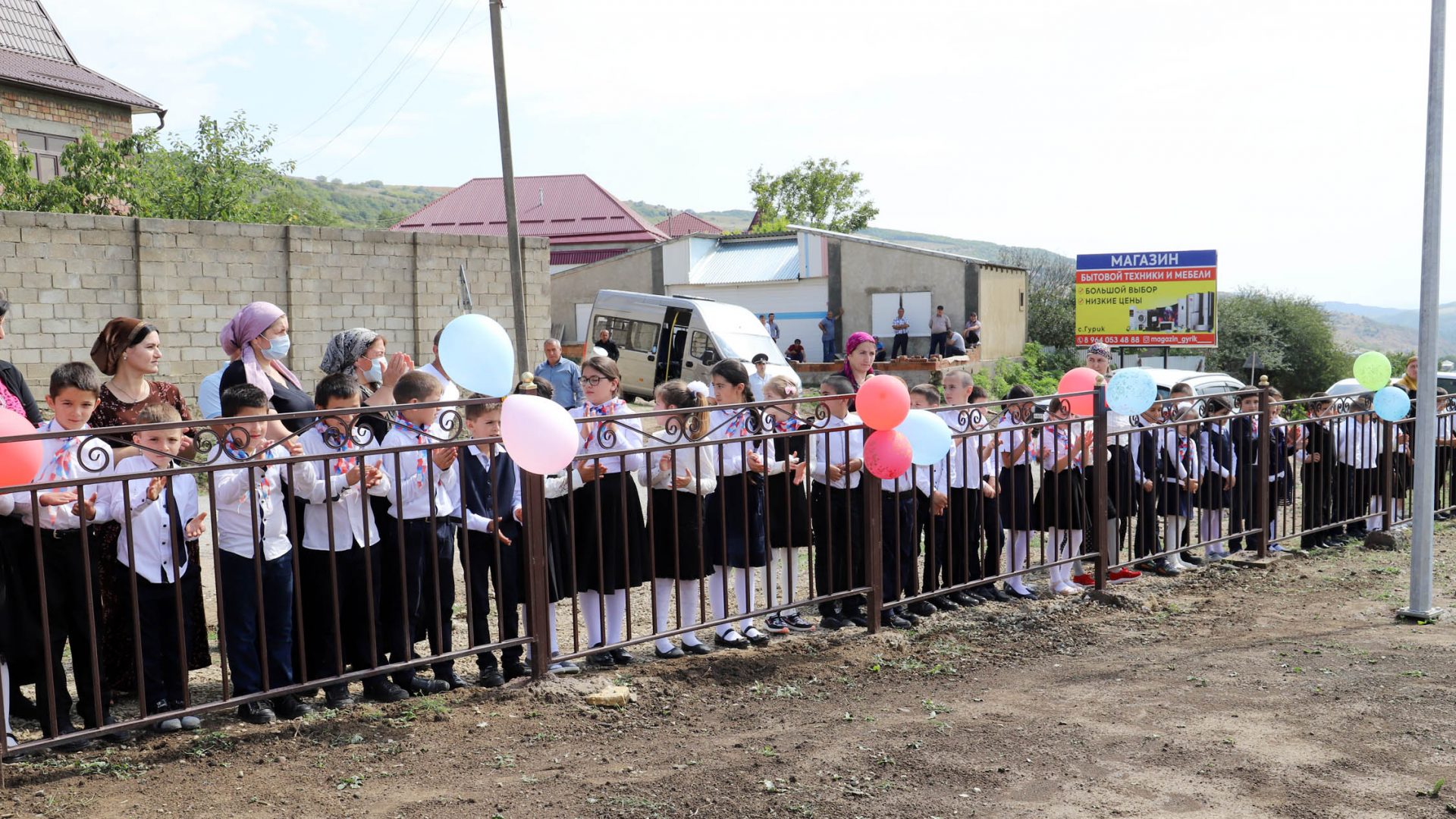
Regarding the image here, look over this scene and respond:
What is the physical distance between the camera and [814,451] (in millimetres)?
6477

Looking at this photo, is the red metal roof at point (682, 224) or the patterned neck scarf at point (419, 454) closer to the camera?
the patterned neck scarf at point (419, 454)

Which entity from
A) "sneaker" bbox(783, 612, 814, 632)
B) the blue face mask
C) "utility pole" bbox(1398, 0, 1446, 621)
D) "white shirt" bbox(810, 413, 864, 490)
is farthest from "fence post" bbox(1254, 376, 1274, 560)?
the blue face mask

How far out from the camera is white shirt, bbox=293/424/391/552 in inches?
183

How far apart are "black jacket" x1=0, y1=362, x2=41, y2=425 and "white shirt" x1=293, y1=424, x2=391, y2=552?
4.73ft

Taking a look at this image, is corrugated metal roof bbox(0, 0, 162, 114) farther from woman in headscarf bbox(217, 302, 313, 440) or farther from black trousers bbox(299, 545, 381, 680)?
black trousers bbox(299, 545, 381, 680)

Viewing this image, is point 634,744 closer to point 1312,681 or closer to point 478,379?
point 478,379

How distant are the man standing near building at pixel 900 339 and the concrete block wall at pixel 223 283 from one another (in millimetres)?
15394

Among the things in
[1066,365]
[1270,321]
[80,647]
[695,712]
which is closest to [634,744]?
[695,712]

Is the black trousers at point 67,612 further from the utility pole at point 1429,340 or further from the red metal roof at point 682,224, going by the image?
the red metal roof at point 682,224

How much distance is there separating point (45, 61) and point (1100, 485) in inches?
1187

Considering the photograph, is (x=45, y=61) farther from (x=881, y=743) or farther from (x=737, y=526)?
(x=881, y=743)

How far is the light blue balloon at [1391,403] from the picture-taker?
9172mm

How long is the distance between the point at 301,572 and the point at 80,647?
858 mm

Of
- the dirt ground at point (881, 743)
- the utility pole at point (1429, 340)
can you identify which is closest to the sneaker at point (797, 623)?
the dirt ground at point (881, 743)
